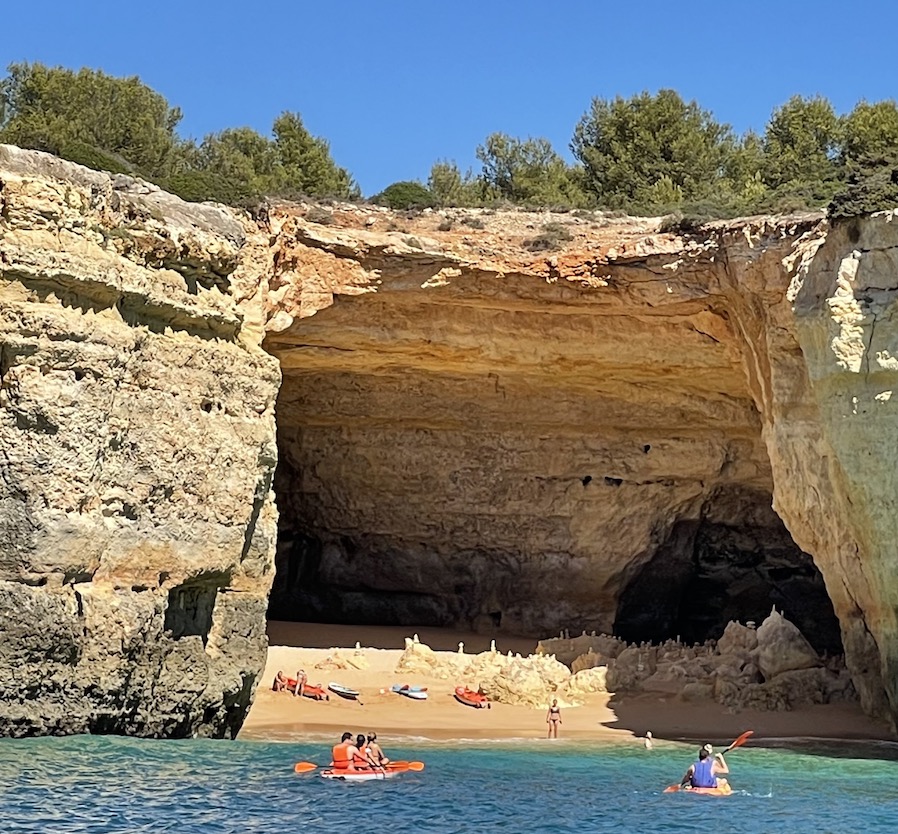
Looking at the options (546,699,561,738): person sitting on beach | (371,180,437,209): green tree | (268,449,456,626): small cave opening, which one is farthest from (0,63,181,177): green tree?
(546,699,561,738): person sitting on beach

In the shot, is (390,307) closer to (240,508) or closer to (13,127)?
(240,508)

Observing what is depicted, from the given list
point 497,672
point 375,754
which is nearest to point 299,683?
point 497,672

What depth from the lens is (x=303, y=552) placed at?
1304 inches

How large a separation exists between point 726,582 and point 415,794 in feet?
65.4

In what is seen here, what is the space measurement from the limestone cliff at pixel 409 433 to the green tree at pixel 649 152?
9.09 m

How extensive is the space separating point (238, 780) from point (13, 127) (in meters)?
20.4

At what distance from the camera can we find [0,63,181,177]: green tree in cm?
3130

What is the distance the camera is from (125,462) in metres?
16.9

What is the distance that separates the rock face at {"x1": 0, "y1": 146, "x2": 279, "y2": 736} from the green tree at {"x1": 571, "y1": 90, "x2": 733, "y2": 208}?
1863 cm

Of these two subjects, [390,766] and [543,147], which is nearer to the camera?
[390,766]

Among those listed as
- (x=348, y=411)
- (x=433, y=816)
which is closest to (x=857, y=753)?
(x=433, y=816)

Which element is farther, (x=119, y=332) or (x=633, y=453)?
(x=633, y=453)

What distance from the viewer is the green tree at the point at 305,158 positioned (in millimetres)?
36312

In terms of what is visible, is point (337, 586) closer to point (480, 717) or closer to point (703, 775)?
point (480, 717)
